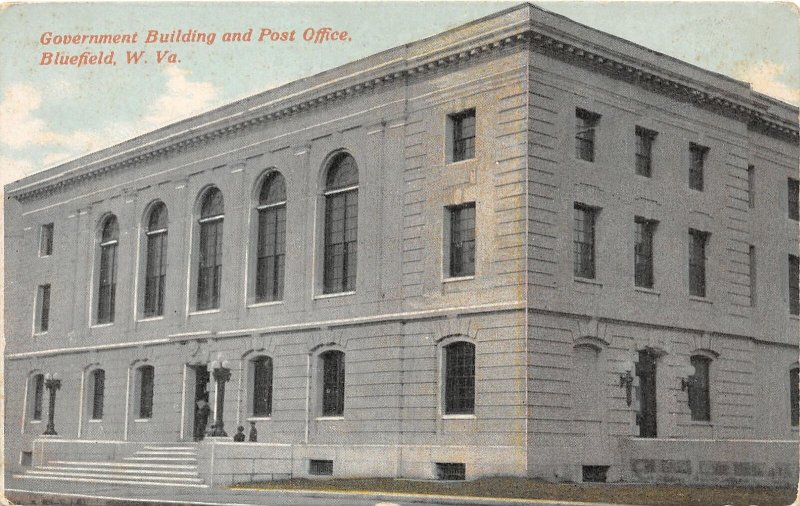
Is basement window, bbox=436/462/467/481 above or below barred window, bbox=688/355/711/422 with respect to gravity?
below

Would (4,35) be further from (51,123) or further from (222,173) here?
(222,173)

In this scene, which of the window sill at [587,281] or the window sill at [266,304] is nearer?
the window sill at [587,281]

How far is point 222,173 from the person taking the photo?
151 ft

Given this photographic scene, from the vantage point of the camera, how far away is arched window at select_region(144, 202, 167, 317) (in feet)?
160

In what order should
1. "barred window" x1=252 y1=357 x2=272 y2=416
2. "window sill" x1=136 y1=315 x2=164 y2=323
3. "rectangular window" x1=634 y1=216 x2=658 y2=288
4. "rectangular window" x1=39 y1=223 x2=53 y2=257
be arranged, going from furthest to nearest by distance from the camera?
"rectangular window" x1=39 y1=223 x2=53 y2=257, "window sill" x1=136 y1=315 x2=164 y2=323, "barred window" x1=252 y1=357 x2=272 y2=416, "rectangular window" x1=634 y1=216 x2=658 y2=288

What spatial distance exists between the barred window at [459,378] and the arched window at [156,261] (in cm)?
1677

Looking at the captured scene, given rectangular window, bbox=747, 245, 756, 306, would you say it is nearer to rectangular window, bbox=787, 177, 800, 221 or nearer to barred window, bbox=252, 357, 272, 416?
rectangular window, bbox=787, 177, 800, 221

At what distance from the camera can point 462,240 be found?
3662 centimetres

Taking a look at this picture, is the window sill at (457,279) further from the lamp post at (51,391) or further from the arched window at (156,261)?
the lamp post at (51,391)

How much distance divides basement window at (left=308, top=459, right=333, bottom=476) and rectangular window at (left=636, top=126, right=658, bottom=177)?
1410cm

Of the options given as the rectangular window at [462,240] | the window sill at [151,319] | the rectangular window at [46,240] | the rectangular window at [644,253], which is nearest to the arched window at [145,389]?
the window sill at [151,319]

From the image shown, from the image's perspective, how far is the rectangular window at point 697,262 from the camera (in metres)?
39.7

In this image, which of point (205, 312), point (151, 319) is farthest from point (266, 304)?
point (151, 319)

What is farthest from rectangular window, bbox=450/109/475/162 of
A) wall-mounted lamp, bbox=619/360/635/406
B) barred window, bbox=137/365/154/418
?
barred window, bbox=137/365/154/418
